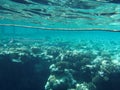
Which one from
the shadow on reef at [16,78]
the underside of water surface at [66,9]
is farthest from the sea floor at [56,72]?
the underside of water surface at [66,9]

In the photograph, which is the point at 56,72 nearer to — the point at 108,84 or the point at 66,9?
the point at 108,84

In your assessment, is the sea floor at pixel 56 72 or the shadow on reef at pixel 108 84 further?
the sea floor at pixel 56 72

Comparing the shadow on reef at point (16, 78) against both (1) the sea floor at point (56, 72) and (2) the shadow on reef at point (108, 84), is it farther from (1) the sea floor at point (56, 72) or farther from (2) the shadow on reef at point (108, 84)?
(2) the shadow on reef at point (108, 84)

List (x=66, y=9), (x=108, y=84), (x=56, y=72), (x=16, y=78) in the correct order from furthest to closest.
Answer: (x=66, y=9) → (x=16, y=78) → (x=56, y=72) → (x=108, y=84)

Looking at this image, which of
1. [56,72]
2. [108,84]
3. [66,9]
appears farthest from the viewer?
[66,9]

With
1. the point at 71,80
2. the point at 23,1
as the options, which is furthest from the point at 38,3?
the point at 71,80

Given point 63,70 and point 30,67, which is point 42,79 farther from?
point 63,70

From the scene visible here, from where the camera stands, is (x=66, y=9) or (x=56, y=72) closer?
(x=56, y=72)

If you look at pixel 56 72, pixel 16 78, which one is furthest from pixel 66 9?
pixel 16 78

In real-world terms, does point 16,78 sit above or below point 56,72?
below

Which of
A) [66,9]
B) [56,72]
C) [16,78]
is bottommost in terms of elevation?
[16,78]

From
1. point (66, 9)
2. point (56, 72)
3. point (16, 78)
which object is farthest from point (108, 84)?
point (66, 9)

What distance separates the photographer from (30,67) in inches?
611

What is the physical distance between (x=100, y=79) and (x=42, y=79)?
5.69m
